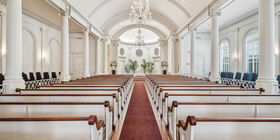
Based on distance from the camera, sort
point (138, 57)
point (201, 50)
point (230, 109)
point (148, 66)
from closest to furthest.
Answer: point (230, 109), point (201, 50), point (148, 66), point (138, 57)

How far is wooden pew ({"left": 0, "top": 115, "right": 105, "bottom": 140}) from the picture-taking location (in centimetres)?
145

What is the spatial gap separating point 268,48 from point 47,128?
5124 millimetres

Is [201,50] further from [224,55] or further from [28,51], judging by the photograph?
[28,51]

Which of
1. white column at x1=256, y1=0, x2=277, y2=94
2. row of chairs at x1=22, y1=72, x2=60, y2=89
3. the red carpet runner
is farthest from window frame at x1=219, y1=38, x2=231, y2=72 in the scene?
row of chairs at x1=22, y1=72, x2=60, y2=89

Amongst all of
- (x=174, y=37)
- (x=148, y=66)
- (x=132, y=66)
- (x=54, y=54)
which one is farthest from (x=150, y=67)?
(x=54, y=54)

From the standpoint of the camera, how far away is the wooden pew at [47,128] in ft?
4.76

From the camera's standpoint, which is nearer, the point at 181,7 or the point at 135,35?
the point at 181,7

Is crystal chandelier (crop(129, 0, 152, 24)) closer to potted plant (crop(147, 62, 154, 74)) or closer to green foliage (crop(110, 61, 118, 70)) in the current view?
green foliage (crop(110, 61, 118, 70))

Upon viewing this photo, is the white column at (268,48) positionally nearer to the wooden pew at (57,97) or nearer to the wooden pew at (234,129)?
the wooden pew at (234,129)

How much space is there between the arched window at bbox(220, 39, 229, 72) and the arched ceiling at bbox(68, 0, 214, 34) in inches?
161

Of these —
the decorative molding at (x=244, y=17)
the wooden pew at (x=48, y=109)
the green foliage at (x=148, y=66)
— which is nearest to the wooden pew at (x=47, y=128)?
the wooden pew at (x=48, y=109)

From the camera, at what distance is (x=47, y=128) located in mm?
1473

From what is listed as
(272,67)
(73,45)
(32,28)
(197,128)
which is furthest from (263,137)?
(73,45)

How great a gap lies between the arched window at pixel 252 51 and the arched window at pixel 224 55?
7.52 feet
